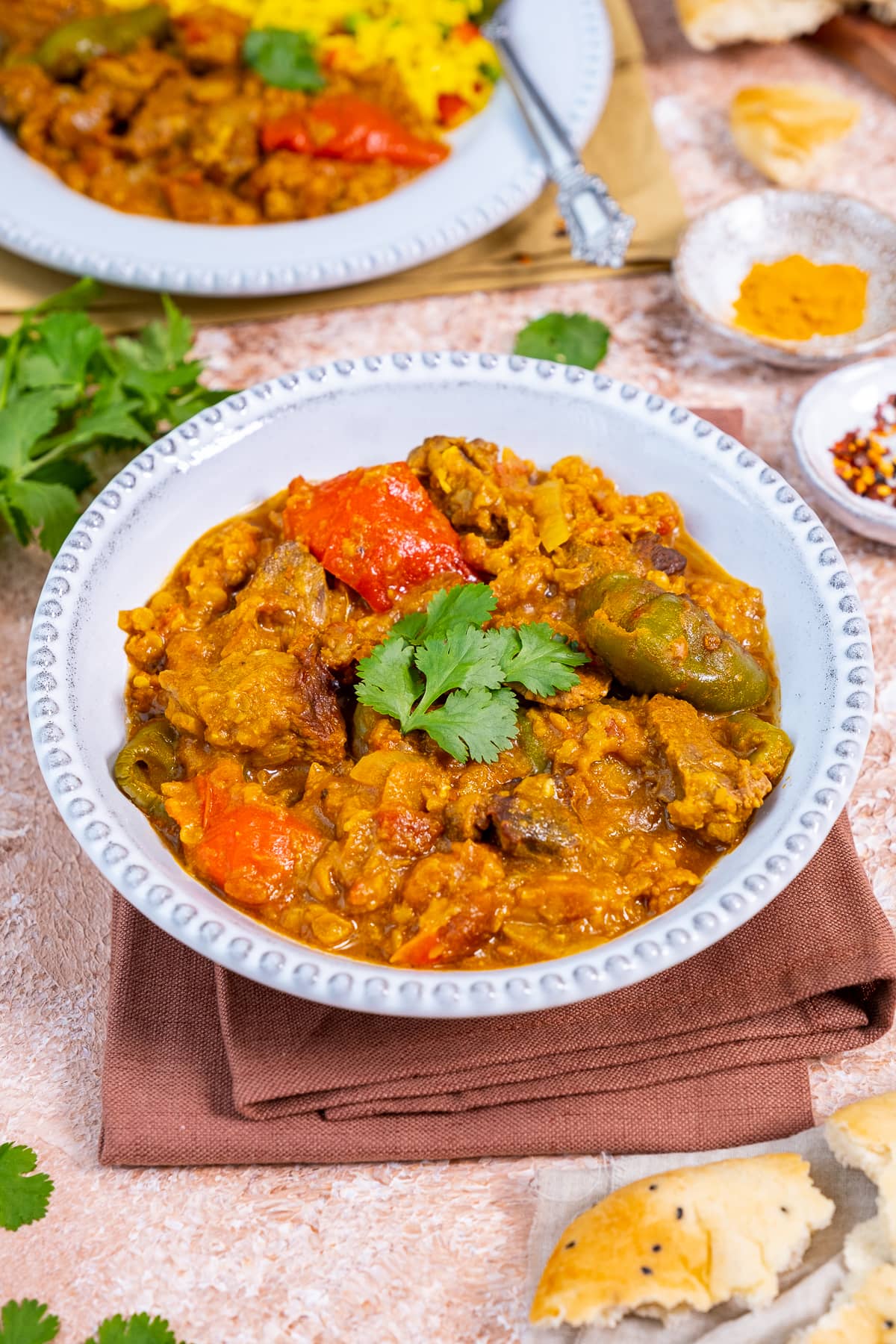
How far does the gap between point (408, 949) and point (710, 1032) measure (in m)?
0.91

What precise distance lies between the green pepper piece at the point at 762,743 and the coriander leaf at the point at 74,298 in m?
3.21

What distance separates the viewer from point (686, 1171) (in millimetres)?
2916

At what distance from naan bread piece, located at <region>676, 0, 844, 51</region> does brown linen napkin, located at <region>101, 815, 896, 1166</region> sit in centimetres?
469

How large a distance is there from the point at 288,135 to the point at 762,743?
3649 millimetres

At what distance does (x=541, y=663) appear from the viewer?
10.9ft

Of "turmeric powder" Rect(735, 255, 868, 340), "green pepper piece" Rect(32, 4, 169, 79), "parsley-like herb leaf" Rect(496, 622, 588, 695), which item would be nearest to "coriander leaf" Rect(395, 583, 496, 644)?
"parsley-like herb leaf" Rect(496, 622, 588, 695)

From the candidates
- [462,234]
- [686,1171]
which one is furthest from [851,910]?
[462,234]

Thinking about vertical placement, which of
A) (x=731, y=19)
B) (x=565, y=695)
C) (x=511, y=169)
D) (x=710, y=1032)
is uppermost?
(x=731, y=19)

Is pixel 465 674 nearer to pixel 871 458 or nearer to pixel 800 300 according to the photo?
pixel 871 458

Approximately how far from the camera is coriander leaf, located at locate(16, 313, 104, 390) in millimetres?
4574

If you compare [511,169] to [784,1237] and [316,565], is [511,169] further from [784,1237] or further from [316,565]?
[784,1237]

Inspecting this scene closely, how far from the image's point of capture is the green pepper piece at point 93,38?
5691 mm

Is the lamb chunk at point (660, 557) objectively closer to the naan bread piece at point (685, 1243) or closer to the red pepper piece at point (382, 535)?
the red pepper piece at point (382, 535)

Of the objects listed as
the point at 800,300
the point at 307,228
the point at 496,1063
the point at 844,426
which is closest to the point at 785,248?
the point at 800,300
